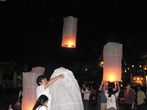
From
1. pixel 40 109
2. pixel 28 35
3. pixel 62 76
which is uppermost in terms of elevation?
pixel 28 35

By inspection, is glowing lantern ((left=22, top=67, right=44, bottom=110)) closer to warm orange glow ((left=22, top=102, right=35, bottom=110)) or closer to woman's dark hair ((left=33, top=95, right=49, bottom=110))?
warm orange glow ((left=22, top=102, right=35, bottom=110))

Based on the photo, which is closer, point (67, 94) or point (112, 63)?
point (67, 94)

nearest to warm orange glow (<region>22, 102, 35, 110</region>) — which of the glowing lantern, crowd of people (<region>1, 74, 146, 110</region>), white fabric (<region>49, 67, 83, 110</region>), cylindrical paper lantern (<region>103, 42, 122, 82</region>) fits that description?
the glowing lantern

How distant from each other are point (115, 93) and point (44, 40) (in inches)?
301

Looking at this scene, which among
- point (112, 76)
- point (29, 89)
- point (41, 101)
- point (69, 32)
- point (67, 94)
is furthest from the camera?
point (69, 32)

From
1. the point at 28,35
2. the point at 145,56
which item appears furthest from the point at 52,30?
the point at 145,56

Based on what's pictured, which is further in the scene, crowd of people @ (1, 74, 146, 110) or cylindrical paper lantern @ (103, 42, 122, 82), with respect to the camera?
cylindrical paper lantern @ (103, 42, 122, 82)

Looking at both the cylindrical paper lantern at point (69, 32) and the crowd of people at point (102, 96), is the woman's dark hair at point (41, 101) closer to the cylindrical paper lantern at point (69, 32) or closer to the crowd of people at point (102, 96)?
the crowd of people at point (102, 96)

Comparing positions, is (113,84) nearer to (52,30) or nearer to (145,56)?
(52,30)

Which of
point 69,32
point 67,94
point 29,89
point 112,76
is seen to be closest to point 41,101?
point 67,94

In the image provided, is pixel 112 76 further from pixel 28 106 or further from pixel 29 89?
pixel 28 106

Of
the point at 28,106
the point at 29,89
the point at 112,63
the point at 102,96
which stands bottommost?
the point at 28,106

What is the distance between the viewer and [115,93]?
6766mm

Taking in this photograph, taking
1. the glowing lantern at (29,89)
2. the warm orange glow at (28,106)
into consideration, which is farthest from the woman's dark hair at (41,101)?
the warm orange glow at (28,106)
